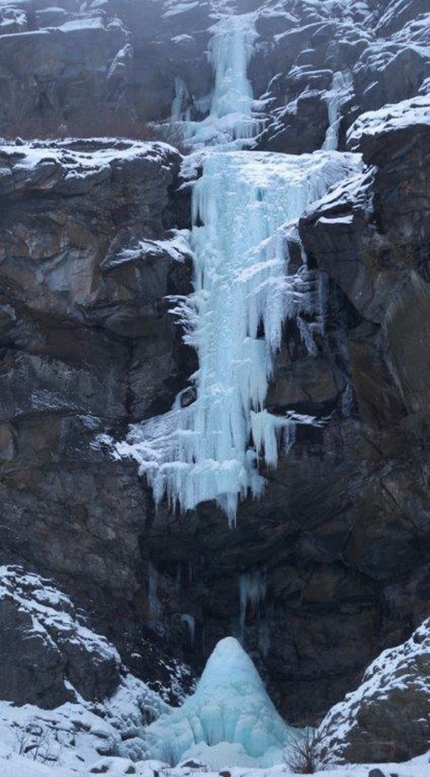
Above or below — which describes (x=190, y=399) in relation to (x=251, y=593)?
above

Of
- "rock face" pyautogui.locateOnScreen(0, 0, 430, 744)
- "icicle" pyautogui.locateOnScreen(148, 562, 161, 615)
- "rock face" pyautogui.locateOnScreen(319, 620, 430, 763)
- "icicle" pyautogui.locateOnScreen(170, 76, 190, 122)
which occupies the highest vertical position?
"icicle" pyautogui.locateOnScreen(170, 76, 190, 122)

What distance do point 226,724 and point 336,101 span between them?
17437 millimetres

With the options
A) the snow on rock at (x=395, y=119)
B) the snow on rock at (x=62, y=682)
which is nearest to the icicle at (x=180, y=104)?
the snow on rock at (x=395, y=119)

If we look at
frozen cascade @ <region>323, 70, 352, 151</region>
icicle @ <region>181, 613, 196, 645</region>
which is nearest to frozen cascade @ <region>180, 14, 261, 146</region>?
frozen cascade @ <region>323, 70, 352, 151</region>

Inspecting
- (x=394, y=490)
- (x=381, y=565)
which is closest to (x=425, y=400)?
(x=394, y=490)

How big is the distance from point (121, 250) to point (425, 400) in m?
7.63

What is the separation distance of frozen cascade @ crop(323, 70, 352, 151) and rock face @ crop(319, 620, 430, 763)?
16.9 meters

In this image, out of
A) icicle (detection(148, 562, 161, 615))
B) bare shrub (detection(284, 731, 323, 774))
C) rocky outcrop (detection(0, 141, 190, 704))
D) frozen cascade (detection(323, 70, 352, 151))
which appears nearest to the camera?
bare shrub (detection(284, 731, 323, 774))

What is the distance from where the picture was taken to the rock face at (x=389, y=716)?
13.2 meters

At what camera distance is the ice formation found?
18266 millimetres

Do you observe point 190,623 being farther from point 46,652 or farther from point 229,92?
point 229,92

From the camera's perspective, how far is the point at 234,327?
23.3 meters

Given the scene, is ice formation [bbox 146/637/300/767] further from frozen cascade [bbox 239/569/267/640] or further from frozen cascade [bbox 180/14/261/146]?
frozen cascade [bbox 180/14/261/146]

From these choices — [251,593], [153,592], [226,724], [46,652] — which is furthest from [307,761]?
[251,593]
